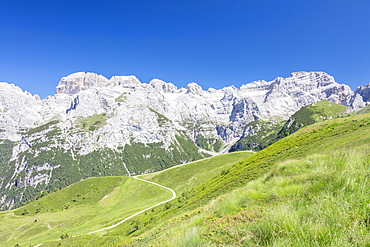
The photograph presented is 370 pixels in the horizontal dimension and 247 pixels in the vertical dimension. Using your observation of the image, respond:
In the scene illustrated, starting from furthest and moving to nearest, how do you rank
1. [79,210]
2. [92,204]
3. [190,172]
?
[190,172] → [92,204] → [79,210]

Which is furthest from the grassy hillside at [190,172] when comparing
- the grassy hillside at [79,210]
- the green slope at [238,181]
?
the green slope at [238,181]

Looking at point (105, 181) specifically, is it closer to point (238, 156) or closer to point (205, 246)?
point (238, 156)

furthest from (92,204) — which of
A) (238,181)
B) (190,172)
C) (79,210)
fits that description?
(238,181)

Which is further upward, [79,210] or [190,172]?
[190,172]

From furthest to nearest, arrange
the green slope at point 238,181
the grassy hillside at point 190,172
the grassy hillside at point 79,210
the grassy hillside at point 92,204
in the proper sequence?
1. the grassy hillside at point 190,172
2. the grassy hillside at point 92,204
3. the grassy hillside at point 79,210
4. the green slope at point 238,181

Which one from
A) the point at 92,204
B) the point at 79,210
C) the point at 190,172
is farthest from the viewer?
the point at 190,172

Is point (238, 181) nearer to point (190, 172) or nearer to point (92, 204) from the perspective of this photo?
point (190, 172)

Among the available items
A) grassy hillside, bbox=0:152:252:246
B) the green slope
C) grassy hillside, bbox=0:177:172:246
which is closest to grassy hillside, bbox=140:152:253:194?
grassy hillside, bbox=0:152:252:246

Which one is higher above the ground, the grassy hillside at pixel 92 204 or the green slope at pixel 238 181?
the green slope at pixel 238 181

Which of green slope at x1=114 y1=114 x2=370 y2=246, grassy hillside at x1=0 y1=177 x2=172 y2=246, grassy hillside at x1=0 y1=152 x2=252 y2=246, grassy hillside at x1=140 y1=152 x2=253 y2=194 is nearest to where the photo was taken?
green slope at x1=114 y1=114 x2=370 y2=246

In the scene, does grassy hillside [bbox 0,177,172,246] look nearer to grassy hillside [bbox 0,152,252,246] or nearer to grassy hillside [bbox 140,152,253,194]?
grassy hillside [bbox 0,152,252,246]

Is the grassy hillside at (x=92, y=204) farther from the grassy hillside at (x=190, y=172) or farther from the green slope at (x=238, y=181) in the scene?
the green slope at (x=238, y=181)

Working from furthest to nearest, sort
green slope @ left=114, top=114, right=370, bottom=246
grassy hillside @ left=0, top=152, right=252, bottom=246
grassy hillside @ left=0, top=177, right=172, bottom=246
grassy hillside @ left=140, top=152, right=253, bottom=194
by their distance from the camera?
grassy hillside @ left=140, top=152, right=253, bottom=194
grassy hillside @ left=0, top=152, right=252, bottom=246
grassy hillside @ left=0, top=177, right=172, bottom=246
green slope @ left=114, top=114, right=370, bottom=246

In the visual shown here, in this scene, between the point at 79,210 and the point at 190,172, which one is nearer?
the point at 79,210
